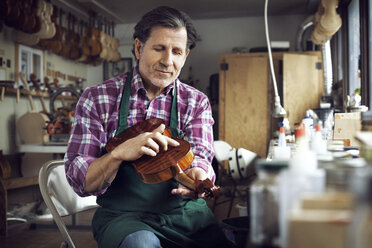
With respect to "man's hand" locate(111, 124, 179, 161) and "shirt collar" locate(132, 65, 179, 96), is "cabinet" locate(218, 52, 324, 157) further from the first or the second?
"man's hand" locate(111, 124, 179, 161)

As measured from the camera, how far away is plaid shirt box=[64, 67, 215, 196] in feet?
5.04

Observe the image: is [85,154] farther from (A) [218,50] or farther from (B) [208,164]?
(A) [218,50]

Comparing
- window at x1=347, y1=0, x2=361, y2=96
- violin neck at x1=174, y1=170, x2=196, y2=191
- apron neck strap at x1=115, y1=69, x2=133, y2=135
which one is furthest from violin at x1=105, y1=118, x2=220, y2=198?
window at x1=347, y1=0, x2=361, y2=96

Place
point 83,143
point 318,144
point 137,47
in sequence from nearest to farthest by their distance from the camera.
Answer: point 318,144 < point 83,143 < point 137,47

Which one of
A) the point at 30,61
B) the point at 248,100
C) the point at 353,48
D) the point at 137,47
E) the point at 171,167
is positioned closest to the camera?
the point at 171,167

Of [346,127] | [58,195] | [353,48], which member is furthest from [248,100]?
[58,195]

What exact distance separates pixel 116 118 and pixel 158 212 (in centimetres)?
43

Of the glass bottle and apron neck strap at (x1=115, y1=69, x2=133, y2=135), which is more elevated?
apron neck strap at (x1=115, y1=69, x2=133, y2=135)

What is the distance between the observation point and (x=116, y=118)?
5.37 feet

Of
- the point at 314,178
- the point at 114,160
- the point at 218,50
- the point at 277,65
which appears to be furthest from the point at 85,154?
the point at 218,50

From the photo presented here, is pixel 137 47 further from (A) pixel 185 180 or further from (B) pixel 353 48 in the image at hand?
(B) pixel 353 48

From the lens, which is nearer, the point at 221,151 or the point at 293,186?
the point at 293,186

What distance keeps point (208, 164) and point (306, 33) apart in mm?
5131

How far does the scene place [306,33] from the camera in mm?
6176
